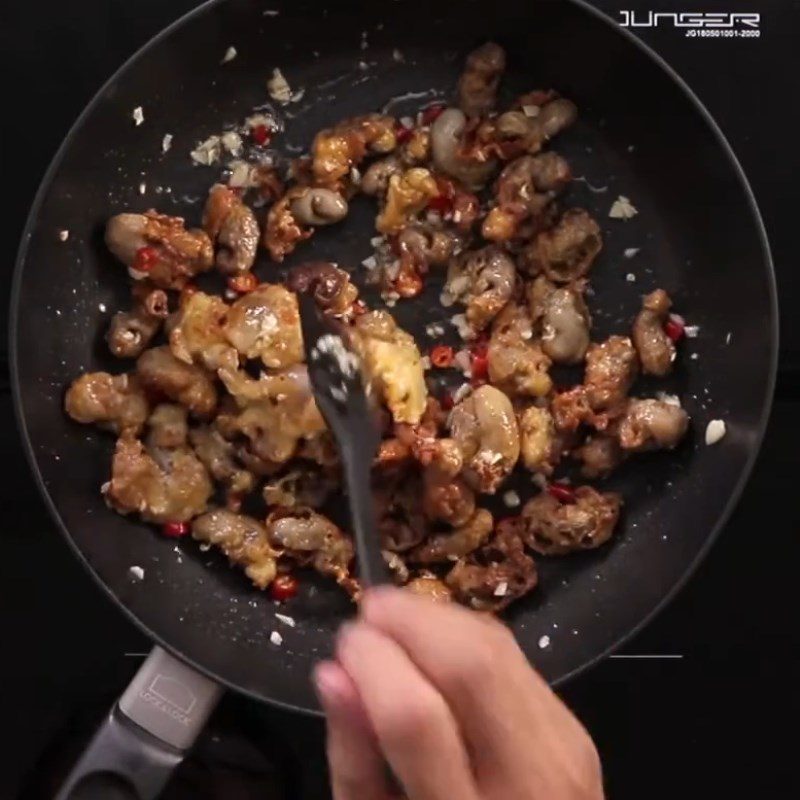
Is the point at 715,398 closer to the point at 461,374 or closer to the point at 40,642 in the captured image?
the point at 461,374

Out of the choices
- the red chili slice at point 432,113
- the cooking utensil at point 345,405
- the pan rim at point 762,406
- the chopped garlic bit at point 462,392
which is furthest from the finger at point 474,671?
the red chili slice at point 432,113

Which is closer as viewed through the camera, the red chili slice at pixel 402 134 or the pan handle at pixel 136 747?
the pan handle at pixel 136 747

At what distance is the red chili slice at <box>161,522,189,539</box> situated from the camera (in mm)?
1201

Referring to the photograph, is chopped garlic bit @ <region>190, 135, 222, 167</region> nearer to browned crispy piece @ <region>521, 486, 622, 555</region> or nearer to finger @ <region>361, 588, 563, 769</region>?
browned crispy piece @ <region>521, 486, 622, 555</region>

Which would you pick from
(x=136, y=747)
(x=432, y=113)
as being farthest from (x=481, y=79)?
(x=136, y=747)

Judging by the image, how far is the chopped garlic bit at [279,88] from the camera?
1.22 metres

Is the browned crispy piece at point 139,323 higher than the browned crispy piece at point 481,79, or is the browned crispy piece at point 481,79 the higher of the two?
the browned crispy piece at point 481,79

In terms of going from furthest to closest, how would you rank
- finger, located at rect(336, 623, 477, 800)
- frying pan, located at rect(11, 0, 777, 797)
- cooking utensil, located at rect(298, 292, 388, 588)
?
1. frying pan, located at rect(11, 0, 777, 797)
2. cooking utensil, located at rect(298, 292, 388, 588)
3. finger, located at rect(336, 623, 477, 800)

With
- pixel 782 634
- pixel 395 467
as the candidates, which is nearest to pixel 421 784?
pixel 395 467

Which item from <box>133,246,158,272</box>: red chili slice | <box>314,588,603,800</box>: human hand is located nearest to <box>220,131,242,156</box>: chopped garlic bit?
<box>133,246,158,272</box>: red chili slice

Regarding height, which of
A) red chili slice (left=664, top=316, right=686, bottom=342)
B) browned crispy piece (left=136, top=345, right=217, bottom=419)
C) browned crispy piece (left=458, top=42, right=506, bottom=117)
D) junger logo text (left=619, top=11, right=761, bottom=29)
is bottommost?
browned crispy piece (left=136, top=345, right=217, bottom=419)

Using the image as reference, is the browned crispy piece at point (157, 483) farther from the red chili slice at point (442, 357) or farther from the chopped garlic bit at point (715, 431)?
the chopped garlic bit at point (715, 431)

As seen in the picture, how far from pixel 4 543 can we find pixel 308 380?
12.5 inches

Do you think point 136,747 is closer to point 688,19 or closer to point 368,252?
point 368,252
